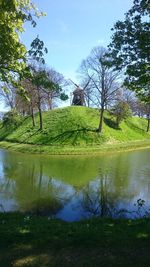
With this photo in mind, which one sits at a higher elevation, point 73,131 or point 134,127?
point 134,127

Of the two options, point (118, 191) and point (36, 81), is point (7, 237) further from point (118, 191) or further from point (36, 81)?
point (118, 191)

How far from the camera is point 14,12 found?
38.4 ft

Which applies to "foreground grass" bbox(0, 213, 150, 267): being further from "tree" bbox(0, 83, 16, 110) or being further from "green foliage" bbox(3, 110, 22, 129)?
"green foliage" bbox(3, 110, 22, 129)

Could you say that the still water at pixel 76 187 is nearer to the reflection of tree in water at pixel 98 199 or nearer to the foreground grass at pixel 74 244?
the reflection of tree in water at pixel 98 199

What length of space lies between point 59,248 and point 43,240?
651mm

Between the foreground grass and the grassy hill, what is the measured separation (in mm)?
29439

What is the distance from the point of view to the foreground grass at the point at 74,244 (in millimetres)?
7039

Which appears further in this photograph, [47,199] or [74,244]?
[47,199]

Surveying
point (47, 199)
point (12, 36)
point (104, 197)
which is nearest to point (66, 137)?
point (104, 197)

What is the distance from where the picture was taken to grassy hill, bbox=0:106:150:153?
41531 mm

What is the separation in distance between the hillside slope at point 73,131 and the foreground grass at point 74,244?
29830 millimetres

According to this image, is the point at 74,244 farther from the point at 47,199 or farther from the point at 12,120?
the point at 12,120

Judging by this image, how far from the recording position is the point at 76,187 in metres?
18.7

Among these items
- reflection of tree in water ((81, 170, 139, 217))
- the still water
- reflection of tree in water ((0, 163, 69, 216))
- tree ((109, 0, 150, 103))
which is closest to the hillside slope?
the still water
